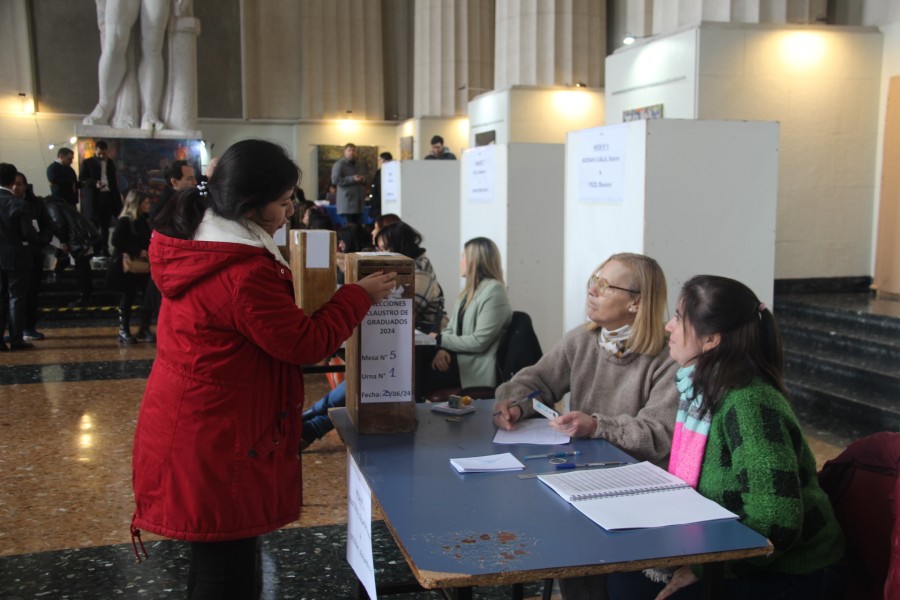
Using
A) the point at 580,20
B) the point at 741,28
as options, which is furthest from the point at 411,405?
the point at 580,20

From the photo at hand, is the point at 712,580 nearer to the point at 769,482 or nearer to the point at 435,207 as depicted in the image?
the point at 769,482

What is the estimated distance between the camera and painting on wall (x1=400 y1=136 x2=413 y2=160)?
16062 mm

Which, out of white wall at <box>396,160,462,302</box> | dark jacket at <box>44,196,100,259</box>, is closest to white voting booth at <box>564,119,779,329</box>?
white wall at <box>396,160,462,302</box>

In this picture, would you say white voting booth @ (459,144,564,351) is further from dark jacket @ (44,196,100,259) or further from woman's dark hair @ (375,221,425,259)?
dark jacket @ (44,196,100,259)

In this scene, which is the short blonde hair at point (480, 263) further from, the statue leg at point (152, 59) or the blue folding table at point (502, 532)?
the statue leg at point (152, 59)

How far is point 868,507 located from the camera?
6.68 ft

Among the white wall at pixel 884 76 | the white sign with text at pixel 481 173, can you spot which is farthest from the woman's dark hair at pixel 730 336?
the white wall at pixel 884 76

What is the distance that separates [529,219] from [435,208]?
2439mm

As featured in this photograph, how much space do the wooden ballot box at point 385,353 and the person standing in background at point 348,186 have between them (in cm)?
1015

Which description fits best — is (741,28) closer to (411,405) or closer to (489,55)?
(411,405)

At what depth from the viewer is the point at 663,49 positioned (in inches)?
318

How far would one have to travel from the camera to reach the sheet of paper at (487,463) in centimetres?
212

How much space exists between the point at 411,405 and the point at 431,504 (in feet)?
1.86

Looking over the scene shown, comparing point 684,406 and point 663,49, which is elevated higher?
point 663,49
